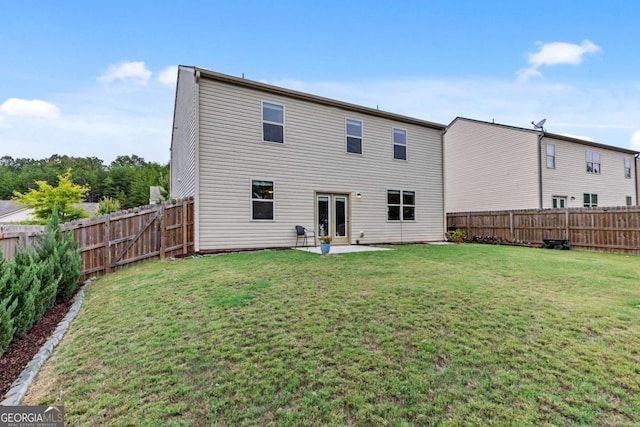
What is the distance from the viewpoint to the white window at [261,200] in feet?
33.4

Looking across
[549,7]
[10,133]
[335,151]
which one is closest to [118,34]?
[335,151]

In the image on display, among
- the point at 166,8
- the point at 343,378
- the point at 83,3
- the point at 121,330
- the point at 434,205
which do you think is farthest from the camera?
the point at 434,205

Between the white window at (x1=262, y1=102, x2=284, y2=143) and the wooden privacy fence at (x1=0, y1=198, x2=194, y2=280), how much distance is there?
336 centimetres

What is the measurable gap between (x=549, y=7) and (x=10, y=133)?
46.3 meters

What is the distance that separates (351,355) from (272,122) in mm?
9010

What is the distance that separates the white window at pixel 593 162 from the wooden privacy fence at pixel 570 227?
26.4 ft

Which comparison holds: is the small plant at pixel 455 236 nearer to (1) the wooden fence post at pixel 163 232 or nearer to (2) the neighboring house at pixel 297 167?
(2) the neighboring house at pixel 297 167

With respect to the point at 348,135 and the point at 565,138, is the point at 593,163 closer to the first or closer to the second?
the point at 565,138

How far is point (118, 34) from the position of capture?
493 inches

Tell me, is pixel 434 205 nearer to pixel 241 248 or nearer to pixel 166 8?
pixel 241 248

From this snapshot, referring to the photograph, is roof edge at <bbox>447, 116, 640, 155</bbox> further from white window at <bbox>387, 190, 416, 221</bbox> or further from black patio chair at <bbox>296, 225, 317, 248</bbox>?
black patio chair at <bbox>296, 225, 317, 248</bbox>

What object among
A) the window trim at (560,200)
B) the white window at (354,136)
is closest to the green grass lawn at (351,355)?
the white window at (354,136)

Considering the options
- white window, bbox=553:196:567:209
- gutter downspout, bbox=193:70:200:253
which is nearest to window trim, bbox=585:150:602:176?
white window, bbox=553:196:567:209

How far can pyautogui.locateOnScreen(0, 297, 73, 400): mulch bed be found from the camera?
10.3ft
